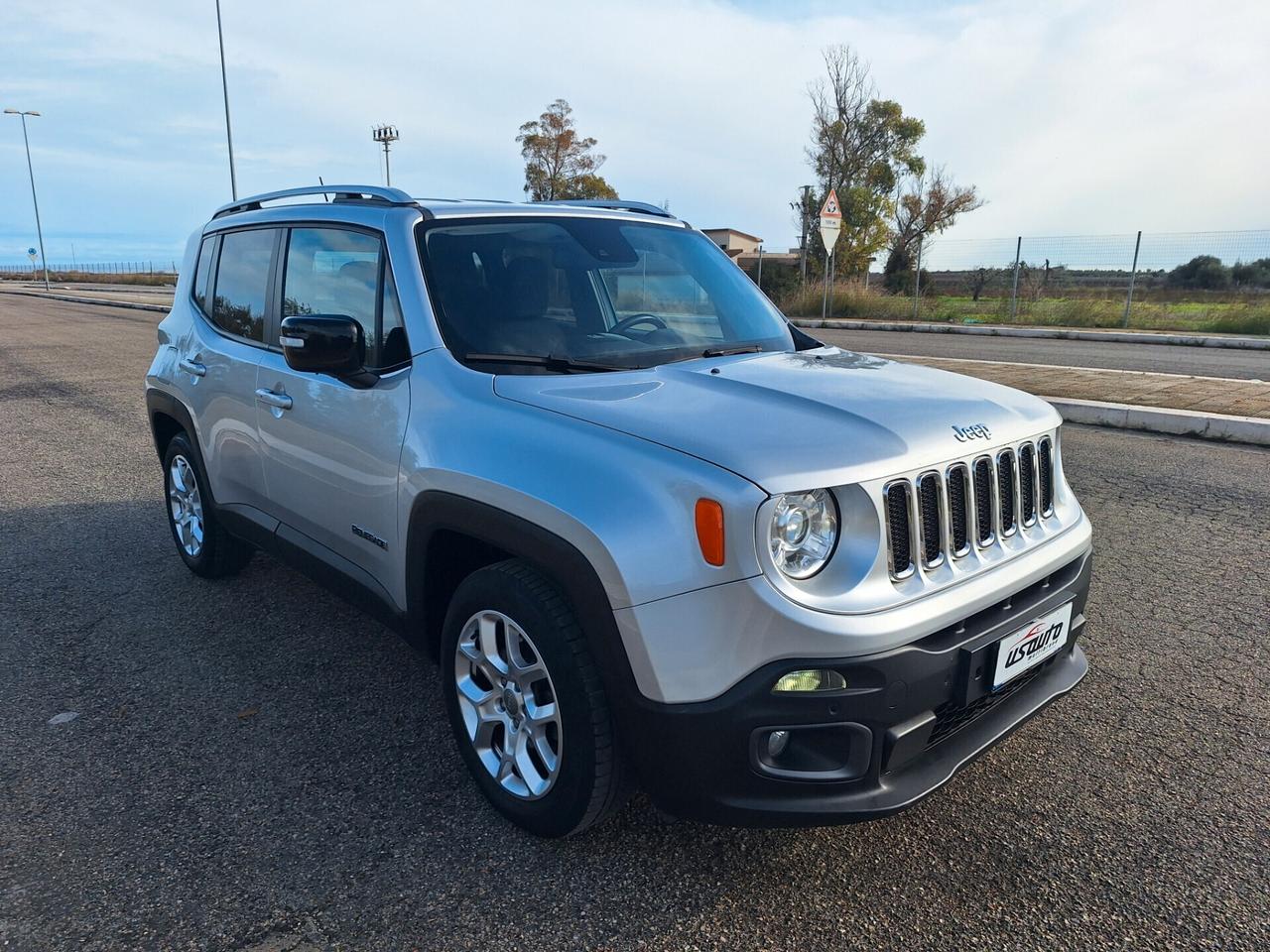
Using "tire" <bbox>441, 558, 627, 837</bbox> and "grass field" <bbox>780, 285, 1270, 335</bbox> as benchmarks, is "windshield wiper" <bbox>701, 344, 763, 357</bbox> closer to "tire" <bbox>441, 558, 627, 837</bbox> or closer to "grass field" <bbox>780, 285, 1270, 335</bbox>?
"tire" <bbox>441, 558, 627, 837</bbox>

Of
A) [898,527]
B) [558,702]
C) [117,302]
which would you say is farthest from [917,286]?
[117,302]

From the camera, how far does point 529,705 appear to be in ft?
8.48

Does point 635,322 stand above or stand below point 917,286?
above

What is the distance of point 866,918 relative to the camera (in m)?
2.31

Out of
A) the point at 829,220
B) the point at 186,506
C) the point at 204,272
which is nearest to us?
the point at 204,272

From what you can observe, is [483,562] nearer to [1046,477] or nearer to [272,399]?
[272,399]

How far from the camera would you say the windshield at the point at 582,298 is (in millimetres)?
3037

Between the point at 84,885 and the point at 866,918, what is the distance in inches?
81.8

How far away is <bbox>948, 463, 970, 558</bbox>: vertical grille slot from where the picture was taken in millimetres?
2449

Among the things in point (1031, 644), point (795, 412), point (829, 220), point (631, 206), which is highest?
point (829, 220)

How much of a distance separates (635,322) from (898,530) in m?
1.47

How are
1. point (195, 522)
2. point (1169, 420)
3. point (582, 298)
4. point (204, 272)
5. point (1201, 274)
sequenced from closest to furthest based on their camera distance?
point (582, 298)
point (204, 272)
point (195, 522)
point (1169, 420)
point (1201, 274)

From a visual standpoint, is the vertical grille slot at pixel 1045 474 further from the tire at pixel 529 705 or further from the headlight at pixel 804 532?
the tire at pixel 529 705

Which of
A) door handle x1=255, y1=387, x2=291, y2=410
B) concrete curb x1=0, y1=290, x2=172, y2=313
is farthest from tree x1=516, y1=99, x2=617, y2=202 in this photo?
door handle x1=255, y1=387, x2=291, y2=410
